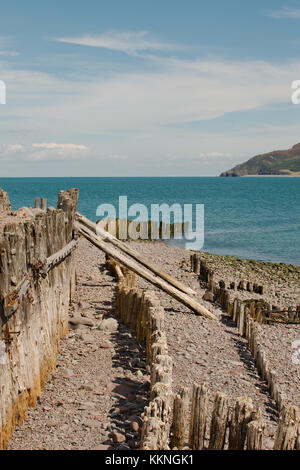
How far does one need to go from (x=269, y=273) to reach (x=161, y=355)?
16.0 meters

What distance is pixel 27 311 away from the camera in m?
5.68

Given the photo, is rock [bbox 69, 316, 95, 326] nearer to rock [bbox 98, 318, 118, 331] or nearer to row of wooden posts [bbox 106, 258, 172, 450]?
rock [bbox 98, 318, 118, 331]

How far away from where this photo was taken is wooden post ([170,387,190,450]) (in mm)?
4941

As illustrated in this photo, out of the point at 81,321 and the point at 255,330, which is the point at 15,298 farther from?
the point at 255,330

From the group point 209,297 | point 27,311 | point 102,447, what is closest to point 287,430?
point 102,447

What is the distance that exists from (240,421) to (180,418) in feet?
2.32

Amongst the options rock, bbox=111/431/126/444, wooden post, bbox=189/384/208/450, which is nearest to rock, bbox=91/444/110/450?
rock, bbox=111/431/126/444

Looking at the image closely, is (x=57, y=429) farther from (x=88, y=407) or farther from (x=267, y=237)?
(x=267, y=237)

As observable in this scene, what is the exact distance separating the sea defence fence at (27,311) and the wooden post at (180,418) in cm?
179

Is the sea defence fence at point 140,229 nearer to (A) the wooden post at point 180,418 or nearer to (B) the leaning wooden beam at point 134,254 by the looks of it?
(B) the leaning wooden beam at point 134,254

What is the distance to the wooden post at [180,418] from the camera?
4.94m

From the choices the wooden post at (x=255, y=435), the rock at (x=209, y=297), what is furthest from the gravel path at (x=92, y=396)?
the rock at (x=209, y=297)

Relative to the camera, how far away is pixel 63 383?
667cm

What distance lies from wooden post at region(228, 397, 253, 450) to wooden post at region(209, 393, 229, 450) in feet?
0.47
